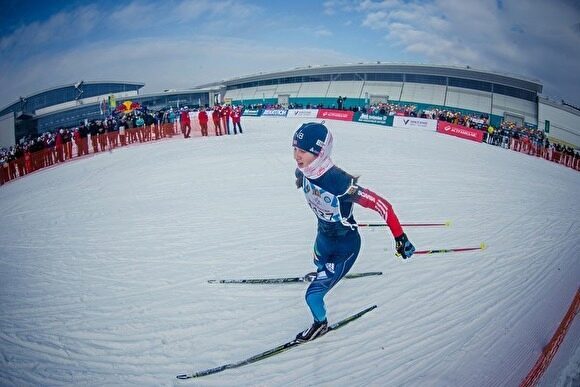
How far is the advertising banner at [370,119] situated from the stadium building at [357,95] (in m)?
13.0

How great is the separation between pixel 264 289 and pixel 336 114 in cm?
2601

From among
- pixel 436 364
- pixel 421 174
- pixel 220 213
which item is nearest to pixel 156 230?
pixel 220 213

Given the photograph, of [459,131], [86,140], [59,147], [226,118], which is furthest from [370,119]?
→ [59,147]

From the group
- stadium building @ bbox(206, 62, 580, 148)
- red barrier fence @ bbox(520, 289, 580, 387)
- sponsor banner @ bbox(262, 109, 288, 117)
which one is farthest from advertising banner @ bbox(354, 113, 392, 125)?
red barrier fence @ bbox(520, 289, 580, 387)

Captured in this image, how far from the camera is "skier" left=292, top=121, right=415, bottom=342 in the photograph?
3006 mm

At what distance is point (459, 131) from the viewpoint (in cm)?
2261

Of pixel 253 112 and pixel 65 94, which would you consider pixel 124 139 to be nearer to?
pixel 253 112

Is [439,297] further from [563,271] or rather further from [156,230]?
[156,230]

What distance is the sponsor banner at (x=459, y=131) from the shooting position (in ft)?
72.7

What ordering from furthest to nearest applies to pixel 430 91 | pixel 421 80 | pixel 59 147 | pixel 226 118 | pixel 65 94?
pixel 65 94 → pixel 421 80 → pixel 430 91 → pixel 226 118 → pixel 59 147

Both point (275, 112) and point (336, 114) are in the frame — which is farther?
point (275, 112)

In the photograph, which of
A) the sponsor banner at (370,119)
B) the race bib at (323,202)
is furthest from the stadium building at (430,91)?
the race bib at (323,202)

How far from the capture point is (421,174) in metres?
11.7

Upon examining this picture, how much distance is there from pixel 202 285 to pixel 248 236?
192cm
